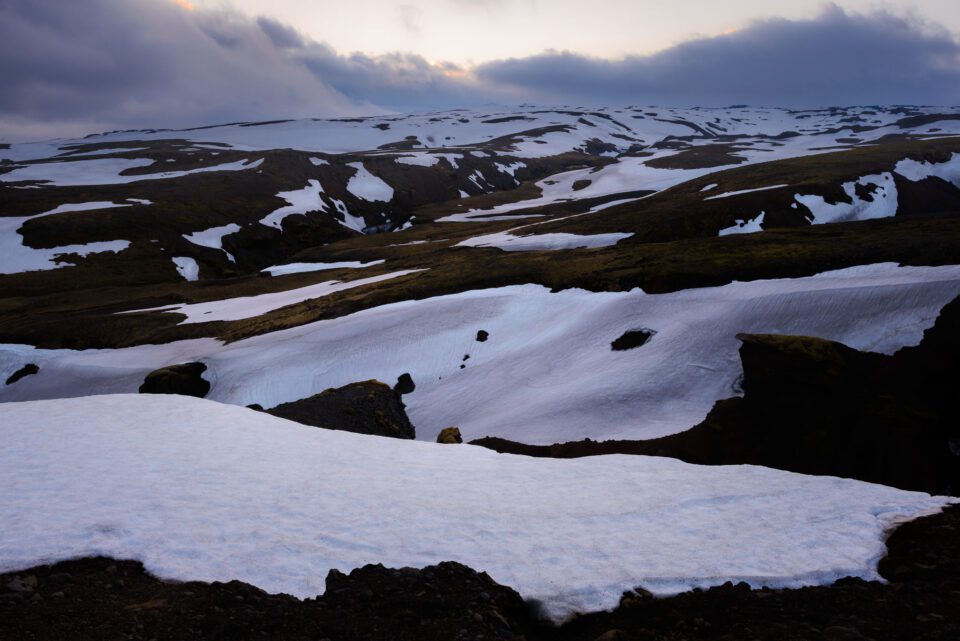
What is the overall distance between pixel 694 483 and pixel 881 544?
4.95 metres

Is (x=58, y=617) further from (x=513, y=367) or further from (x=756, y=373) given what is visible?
(x=513, y=367)

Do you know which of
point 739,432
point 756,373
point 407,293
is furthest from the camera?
point 407,293

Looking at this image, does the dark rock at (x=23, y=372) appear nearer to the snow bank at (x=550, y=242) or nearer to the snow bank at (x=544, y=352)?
the snow bank at (x=544, y=352)

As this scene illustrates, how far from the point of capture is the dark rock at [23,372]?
47.1 metres

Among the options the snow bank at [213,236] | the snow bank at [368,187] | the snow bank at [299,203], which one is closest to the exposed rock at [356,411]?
the snow bank at [213,236]

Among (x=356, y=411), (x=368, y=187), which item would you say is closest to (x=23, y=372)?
(x=356, y=411)

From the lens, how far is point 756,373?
27078 millimetres

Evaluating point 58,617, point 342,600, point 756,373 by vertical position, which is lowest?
point 756,373

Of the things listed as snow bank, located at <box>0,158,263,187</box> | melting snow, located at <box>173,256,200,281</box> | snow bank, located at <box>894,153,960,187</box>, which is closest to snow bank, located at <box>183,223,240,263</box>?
melting snow, located at <box>173,256,200,281</box>

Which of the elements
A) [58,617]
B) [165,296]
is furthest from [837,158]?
[58,617]

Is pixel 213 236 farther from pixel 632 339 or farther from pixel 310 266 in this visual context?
pixel 632 339

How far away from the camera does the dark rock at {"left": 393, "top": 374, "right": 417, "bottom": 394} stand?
39656mm

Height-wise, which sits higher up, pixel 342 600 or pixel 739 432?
pixel 342 600

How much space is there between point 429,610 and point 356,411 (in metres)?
19.4
